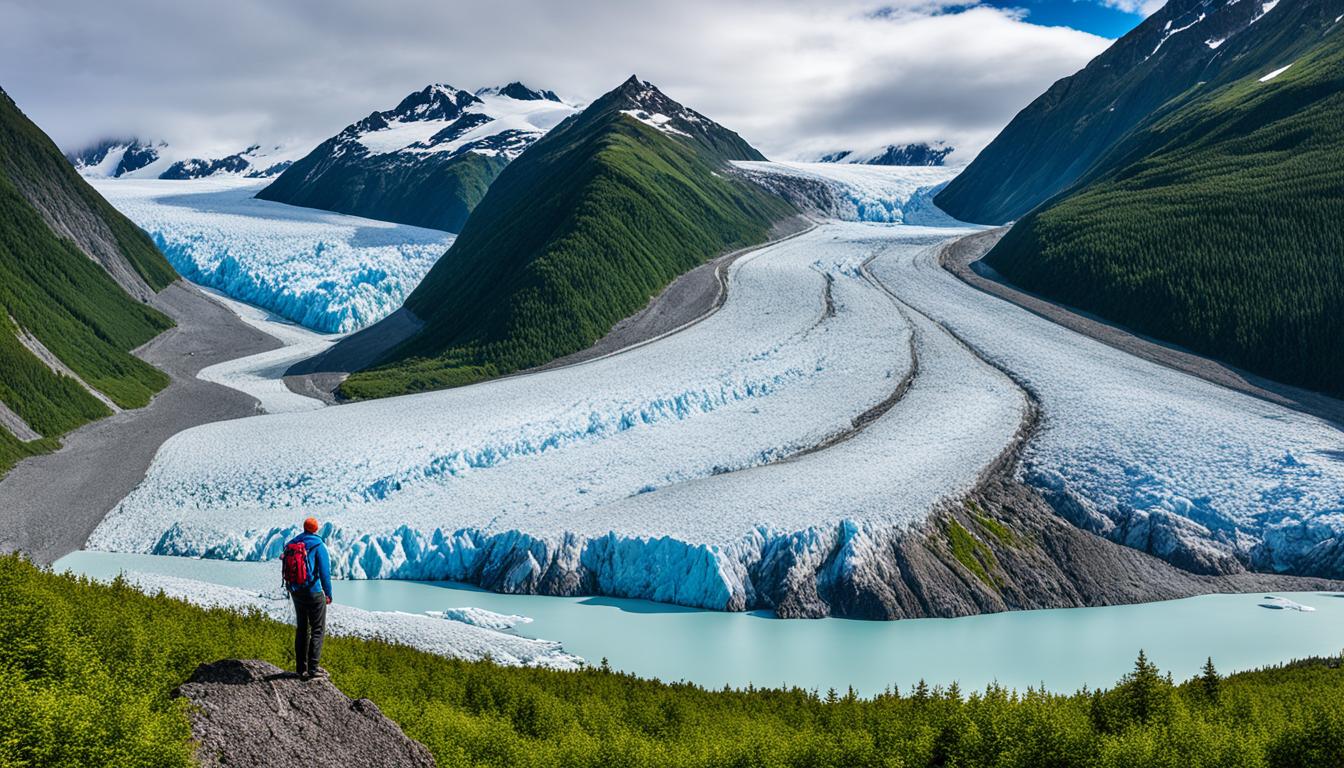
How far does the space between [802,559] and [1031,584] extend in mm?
→ 8480

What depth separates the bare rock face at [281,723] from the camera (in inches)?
485

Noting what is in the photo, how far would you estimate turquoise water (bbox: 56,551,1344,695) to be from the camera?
2912 centimetres

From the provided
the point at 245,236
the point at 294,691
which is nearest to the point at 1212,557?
the point at 294,691

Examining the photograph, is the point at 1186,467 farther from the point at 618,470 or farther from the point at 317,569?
the point at 317,569

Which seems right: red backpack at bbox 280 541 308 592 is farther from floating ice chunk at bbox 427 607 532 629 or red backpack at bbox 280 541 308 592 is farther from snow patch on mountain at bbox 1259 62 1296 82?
snow patch on mountain at bbox 1259 62 1296 82

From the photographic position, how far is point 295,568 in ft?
44.4

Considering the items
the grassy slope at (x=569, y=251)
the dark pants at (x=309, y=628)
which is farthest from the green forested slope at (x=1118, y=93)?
the dark pants at (x=309, y=628)

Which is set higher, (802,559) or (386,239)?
(386,239)

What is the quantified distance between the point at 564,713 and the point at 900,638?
15.0 m

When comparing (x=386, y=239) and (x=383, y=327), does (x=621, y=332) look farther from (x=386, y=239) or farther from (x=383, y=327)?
(x=386, y=239)

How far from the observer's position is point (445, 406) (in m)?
52.3

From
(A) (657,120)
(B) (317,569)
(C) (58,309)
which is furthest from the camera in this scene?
(A) (657,120)

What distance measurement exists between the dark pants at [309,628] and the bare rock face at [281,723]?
0.27 m

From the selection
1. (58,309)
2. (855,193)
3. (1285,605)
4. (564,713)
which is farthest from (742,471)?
(855,193)
